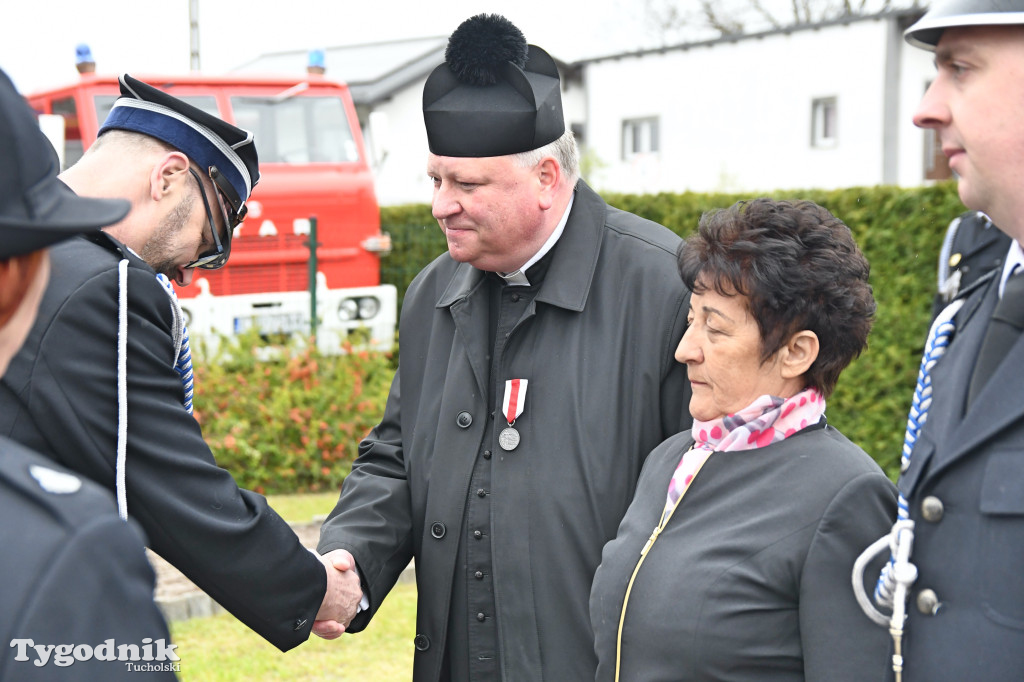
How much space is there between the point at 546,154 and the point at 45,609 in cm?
210

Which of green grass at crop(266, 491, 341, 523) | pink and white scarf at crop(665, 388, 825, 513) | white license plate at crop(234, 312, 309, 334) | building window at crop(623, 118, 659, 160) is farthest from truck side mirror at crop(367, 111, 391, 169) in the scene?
building window at crop(623, 118, 659, 160)

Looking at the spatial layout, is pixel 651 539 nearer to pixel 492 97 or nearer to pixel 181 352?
pixel 181 352

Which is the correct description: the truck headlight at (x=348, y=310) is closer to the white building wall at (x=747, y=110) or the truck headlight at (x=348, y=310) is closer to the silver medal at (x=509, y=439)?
the silver medal at (x=509, y=439)

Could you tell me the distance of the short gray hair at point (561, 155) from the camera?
9.79ft

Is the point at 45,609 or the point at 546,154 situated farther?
the point at 546,154

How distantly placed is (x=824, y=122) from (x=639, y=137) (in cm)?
457

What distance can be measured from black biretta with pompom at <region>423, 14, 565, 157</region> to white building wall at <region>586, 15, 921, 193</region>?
1445 cm

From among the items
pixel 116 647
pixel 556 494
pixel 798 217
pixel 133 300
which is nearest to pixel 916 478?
pixel 798 217

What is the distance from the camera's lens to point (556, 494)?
277 centimetres

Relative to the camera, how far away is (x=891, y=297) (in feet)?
24.4

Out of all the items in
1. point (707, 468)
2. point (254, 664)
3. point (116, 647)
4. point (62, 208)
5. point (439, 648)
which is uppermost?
point (62, 208)

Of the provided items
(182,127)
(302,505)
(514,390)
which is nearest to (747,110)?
(302,505)

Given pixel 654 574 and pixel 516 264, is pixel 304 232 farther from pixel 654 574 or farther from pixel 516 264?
pixel 654 574

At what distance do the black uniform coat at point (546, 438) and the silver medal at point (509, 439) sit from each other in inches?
1.0
